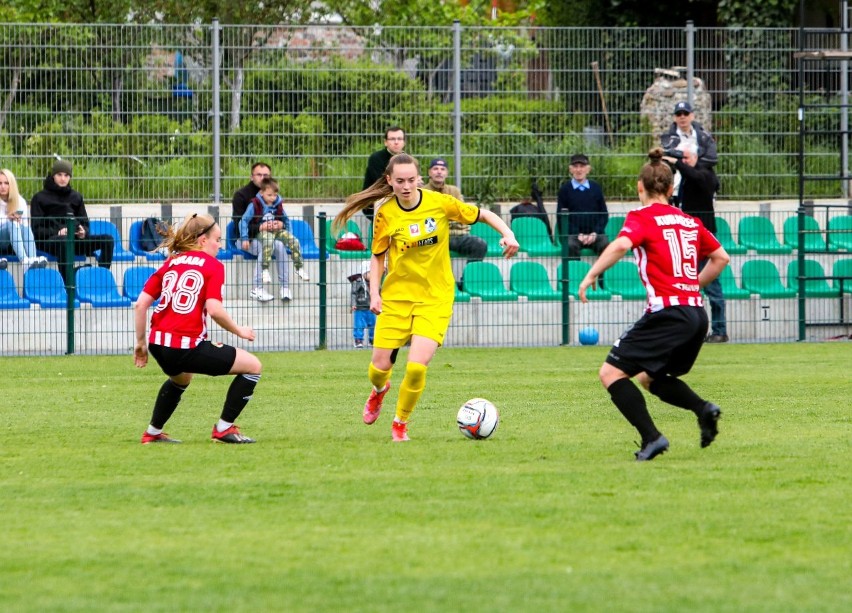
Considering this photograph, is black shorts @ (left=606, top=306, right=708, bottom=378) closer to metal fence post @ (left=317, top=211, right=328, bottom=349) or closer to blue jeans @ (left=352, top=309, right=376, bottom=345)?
blue jeans @ (left=352, top=309, right=376, bottom=345)

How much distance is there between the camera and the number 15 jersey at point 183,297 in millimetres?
8875

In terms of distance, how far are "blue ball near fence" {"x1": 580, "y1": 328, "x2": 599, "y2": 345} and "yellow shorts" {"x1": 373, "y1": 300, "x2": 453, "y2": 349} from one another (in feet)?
27.5

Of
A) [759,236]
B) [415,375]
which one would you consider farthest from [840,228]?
[415,375]

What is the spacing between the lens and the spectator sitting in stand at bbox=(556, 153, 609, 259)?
18.0m

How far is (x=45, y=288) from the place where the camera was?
16750 millimetres

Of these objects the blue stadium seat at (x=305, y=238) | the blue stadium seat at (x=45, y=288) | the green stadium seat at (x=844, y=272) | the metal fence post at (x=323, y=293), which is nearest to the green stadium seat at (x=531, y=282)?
the metal fence post at (x=323, y=293)

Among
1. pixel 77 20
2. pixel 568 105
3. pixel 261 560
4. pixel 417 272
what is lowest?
pixel 261 560

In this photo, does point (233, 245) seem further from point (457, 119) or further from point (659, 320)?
point (659, 320)

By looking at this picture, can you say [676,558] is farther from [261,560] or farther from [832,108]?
[832,108]

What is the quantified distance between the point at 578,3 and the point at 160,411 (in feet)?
70.5

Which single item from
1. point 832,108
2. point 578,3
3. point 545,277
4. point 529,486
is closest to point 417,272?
point 529,486

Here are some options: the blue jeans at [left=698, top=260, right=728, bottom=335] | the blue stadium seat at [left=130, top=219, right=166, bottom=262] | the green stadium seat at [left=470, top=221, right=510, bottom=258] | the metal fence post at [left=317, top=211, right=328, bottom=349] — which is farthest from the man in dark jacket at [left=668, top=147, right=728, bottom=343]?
the blue stadium seat at [left=130, top=219, right=166, bottom=262]

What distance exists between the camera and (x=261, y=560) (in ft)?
18.9

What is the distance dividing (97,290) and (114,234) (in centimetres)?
84
